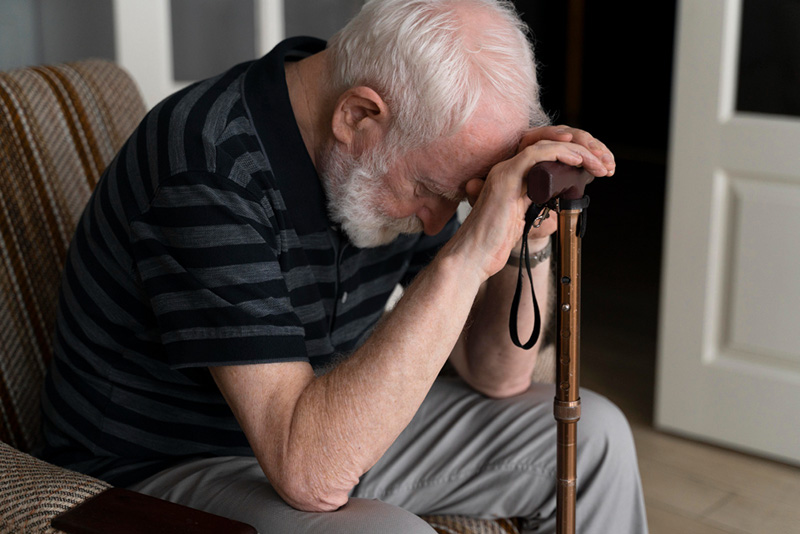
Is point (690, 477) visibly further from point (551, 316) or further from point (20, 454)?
point (20, 454)

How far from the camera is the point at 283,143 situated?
124 cm

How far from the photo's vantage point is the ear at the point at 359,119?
1190mm

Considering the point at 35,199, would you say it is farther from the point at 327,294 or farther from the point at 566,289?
the point at 566,289

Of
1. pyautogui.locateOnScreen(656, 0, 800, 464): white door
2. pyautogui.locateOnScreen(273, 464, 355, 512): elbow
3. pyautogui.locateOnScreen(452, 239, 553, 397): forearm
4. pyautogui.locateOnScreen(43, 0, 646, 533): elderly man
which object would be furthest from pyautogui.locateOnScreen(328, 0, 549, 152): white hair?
pyautogui.locateOnScreen(656, 0, 800, 464): white door

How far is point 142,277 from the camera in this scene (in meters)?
1.15

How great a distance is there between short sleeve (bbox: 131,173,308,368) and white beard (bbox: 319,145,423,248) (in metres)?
0.17

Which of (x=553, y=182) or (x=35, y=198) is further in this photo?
(x=35, y=198)

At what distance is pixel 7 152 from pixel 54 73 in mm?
199

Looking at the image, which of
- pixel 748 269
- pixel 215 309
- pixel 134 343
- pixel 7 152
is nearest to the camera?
pixel 215 309

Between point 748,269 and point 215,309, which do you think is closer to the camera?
point 215,309

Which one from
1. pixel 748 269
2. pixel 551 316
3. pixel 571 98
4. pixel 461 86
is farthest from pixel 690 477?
pixel 571 98

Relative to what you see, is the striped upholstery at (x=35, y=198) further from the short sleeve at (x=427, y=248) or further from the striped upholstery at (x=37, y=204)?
the short sleeve at (x=427, y=248)

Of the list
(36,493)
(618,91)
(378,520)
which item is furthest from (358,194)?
(618,91)

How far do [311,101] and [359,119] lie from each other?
0.33 feet
